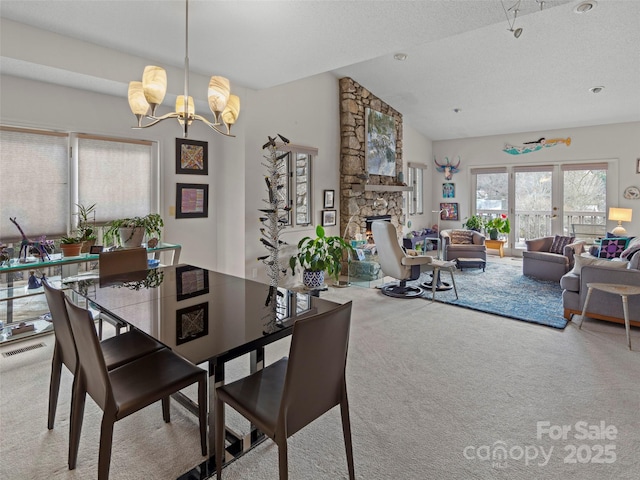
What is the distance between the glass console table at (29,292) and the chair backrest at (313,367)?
2.80 metres

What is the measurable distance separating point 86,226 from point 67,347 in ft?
7.44

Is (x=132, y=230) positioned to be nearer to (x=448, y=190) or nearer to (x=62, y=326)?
(x=62, y=326)

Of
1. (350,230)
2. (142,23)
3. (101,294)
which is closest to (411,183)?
(350,230)

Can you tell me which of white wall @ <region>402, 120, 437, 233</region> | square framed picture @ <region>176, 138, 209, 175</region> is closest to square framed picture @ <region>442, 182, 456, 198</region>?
white wall @ <region>402, 120, 437, 233</region>

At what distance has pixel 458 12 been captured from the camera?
2902 millimetres

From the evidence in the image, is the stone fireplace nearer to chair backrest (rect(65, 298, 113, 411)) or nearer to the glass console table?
the glass console table

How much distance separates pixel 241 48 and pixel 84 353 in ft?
9.52

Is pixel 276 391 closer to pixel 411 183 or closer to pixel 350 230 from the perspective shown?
pixel 350 230

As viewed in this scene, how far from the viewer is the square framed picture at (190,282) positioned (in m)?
2.36

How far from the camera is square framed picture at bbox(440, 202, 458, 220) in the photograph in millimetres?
8891

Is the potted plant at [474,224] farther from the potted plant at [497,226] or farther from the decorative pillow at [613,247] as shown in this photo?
the decorative pillow at [613,247]

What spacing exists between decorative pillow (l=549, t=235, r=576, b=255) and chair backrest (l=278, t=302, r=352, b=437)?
5780mm

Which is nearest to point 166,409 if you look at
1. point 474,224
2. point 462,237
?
point 462,237

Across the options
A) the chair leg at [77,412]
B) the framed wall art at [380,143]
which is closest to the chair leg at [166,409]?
the chair leg at [77,412]
